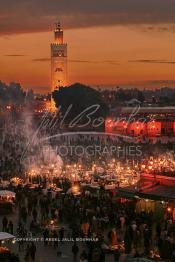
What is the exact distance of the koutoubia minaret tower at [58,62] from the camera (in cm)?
9288

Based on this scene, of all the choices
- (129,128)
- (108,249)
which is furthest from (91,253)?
(129,128)

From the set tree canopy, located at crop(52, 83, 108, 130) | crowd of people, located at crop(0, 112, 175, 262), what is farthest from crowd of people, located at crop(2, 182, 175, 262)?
tree canopy, located at crop(52, 83, 108, 130)

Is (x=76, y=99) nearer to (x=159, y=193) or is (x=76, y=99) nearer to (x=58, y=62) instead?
(x=58, y=62)

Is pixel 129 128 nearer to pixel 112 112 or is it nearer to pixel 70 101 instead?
pixel 112 112

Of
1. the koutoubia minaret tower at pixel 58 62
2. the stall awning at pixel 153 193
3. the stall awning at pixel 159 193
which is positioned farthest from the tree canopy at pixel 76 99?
the stall awning at pixel 159 193

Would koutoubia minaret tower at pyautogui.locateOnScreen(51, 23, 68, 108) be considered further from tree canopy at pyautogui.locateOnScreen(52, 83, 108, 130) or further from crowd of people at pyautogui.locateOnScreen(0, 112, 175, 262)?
crowd of people at pyautogui.locateOnScreen(0, 112, 175, 262)

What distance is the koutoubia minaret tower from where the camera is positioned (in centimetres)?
9288

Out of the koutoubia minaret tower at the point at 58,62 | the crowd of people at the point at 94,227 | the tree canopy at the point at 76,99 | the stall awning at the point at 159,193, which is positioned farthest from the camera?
the koutoubia minaret tower at the point at 58,62

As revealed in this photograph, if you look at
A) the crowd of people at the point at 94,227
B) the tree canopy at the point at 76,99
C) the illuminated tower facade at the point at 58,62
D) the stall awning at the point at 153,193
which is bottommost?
the crowd of people at the point at 94,227

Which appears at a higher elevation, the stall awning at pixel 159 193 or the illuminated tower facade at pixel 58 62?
the illuminated tower facade at pixel 58 62

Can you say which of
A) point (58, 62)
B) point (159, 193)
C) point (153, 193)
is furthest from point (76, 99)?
point (159, 193)

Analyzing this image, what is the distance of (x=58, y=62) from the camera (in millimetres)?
94625

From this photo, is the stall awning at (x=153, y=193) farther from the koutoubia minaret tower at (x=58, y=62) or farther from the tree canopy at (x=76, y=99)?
the koutoubia minaret tower at (x=58, y=62)

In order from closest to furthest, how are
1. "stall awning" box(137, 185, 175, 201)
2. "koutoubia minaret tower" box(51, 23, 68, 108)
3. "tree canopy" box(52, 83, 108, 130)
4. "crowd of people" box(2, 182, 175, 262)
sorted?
"crowd of people" box(2, 182, 175, 262) → "stall awning" box(137, 185, 175, 201) → "tree canopy" box(52, 83, 108, 130) → "koutoubia minaret tower" box(51, 23, 68, 108)
